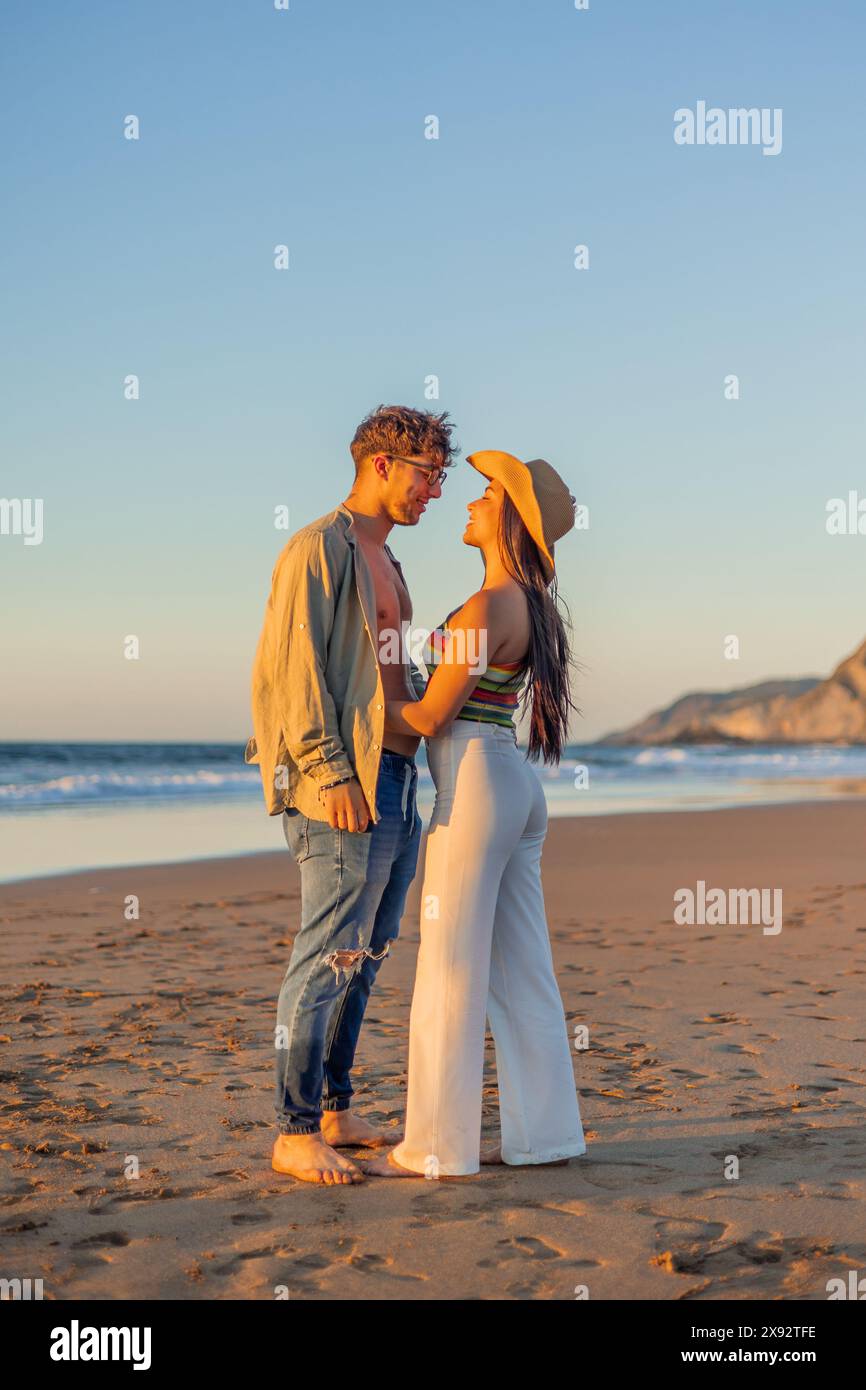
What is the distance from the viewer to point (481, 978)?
12.6 feet

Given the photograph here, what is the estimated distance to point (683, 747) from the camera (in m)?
52.0

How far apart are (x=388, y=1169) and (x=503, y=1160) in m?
0.36

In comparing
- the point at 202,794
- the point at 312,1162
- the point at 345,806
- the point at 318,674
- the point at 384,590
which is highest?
the point at 384,590

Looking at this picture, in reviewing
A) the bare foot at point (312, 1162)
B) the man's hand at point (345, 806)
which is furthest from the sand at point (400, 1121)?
the man's hand at point (345, 806)

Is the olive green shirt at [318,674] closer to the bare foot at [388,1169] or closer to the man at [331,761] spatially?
the man at [331,761]

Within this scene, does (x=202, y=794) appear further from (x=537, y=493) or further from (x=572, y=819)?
(x=537, y=493)

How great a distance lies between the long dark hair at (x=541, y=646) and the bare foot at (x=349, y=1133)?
1.32m

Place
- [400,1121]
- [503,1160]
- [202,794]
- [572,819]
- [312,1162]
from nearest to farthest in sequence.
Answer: [312,1162]
[503,1160]
[400,1121]
[572,819]
[202,794]

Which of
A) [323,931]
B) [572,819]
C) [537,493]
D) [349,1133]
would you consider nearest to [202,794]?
[572,819]

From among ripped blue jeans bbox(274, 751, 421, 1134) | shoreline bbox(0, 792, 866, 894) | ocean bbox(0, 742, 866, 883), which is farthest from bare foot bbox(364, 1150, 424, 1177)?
shoreline bbox(0, 792, 866, 894)
